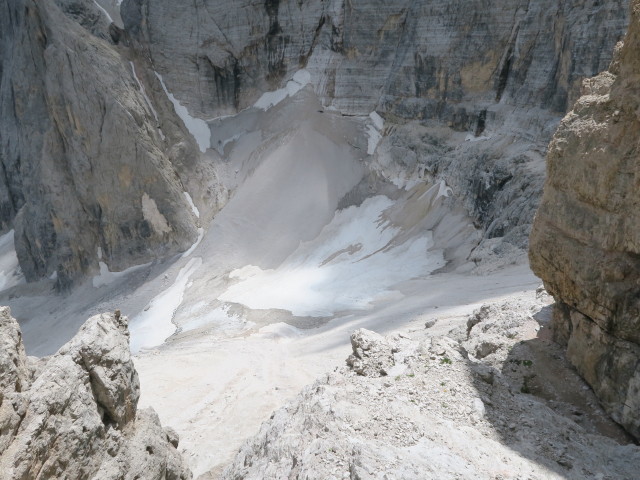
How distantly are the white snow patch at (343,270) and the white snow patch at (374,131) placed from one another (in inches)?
184

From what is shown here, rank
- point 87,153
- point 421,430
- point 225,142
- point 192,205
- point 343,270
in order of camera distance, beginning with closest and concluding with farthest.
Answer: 1. point 421,430
2. point 343,270
3. point 87,153
4. point 192,205
5. point 225,142

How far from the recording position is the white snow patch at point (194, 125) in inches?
1510

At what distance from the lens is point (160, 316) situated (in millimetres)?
26484

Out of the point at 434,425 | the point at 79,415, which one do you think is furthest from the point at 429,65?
the point at 79,415

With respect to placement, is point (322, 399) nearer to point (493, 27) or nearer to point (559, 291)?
point (559, 291)

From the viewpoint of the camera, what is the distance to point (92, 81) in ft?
106

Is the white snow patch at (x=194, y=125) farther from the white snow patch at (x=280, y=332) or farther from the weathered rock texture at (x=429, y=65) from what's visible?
the white snow patch at (x=280, y=332)

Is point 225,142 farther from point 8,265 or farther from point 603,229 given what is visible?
point 603,229

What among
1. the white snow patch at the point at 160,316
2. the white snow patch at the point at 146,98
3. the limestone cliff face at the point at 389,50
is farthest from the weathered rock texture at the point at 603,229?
the white snow patch at the point at 146,98

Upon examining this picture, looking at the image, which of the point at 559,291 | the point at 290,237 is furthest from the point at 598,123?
the point at 290,237

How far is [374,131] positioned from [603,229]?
28.3m

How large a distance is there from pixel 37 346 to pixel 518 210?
2819 centimetres

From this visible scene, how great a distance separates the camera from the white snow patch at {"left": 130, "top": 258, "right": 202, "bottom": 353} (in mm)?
23359

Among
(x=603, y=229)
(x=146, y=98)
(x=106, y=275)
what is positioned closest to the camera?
(x=603, y=229)
